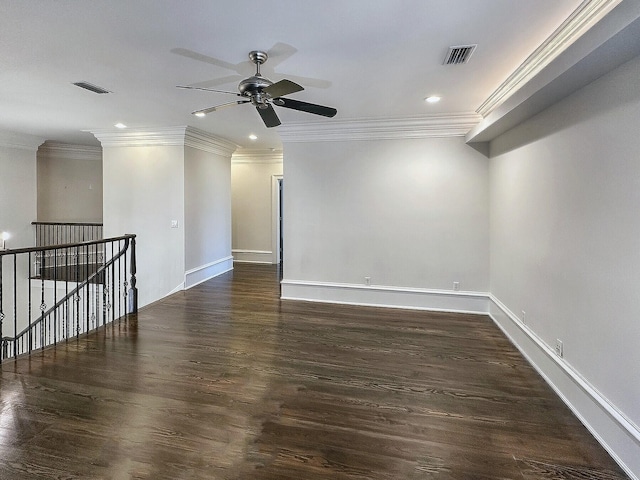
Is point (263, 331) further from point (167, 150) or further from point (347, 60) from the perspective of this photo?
point (167, 150)

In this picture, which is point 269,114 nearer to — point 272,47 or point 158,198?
point 272,47

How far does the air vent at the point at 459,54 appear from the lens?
8.91 ft

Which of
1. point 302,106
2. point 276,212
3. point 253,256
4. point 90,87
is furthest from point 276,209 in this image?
point 302,106

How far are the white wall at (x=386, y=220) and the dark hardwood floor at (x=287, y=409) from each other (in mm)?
1092

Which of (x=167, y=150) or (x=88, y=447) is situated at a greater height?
(x=167, y=150)

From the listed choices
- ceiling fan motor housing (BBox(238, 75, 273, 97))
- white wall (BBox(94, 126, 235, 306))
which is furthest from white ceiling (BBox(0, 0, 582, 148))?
white wall (BBox(94, 126, 235, 306))

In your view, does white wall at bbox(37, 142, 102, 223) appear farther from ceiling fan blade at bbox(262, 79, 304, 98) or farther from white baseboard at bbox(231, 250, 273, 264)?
ceiling fan blade at bbox(262, 79, 304, 98)

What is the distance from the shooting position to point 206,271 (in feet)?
23.1

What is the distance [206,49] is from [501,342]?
167 inches

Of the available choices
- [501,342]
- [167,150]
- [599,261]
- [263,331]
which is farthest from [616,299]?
[167,150]

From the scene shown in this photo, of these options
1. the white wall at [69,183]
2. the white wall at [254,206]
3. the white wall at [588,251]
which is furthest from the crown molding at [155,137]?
the white wall at [588,251]

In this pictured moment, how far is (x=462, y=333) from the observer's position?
416 centimetres

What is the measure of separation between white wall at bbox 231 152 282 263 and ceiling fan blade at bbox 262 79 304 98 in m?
6.28

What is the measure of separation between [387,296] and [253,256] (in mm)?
4932
